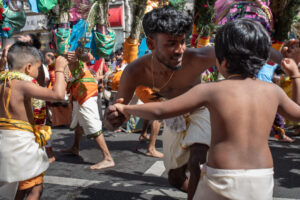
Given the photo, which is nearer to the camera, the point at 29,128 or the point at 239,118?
the point at 239,118

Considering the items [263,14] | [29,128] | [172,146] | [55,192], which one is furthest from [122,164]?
[263,14]

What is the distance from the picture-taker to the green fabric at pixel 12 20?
4738 millimetres

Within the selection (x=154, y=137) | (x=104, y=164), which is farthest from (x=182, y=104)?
(x=154, y=137)

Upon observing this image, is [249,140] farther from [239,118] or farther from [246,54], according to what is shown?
[246,54]

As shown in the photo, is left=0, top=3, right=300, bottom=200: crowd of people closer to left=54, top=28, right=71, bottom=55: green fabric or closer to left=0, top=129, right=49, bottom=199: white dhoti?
left=0, top=129, right=49, bottom=199: white dhoti

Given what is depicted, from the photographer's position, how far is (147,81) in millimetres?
2645

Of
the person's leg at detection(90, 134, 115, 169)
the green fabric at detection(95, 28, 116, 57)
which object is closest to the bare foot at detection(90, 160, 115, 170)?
the person's leg at detection(90, 134, 115, 169)

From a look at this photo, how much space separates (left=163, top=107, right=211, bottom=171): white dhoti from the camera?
97.8 inches

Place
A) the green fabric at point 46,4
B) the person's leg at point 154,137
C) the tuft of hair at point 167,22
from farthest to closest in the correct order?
the person's leg at point 154,137 < the green fabric at point 46,4 < the tuft of hair at point 167,22

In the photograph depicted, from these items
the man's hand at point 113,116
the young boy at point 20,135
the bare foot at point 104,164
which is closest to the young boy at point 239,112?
the man's hand at point 113,116

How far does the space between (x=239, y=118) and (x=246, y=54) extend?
0.32 m

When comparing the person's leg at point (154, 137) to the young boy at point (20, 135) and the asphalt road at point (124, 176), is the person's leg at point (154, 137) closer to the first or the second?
the asphalt road at point (124, 176)

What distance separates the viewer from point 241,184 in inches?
58.1

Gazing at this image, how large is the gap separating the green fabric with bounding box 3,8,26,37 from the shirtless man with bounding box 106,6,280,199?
316 cm
